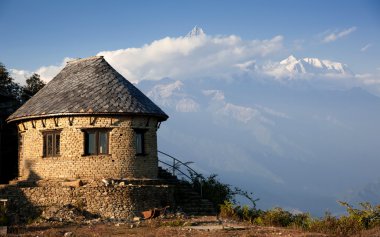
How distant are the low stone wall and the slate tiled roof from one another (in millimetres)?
3523

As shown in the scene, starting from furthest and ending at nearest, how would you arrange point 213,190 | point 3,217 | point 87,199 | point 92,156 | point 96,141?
point 213,190, point 96,141, point 92,156, point 87,199, point 3,217

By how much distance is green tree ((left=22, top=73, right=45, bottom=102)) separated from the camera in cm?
3876

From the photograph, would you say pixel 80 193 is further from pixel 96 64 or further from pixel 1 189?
pixel 96 64

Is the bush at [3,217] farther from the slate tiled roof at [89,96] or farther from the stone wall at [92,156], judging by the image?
the slate tiled roof at [89,96]

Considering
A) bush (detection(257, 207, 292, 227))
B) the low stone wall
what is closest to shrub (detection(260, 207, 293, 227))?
bush (detection(257, 207, 292, 227))

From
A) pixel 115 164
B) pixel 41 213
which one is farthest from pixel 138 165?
pixel 41 213

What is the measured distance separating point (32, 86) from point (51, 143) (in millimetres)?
12662

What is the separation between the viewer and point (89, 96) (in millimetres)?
27641

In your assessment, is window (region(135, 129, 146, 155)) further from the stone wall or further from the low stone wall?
the low stone wall

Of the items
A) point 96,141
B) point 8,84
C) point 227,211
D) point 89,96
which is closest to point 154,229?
point 227,211

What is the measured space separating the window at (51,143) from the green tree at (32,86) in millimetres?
11234

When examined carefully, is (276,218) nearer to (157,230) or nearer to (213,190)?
(157,230)

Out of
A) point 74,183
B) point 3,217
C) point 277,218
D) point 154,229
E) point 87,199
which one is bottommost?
point 154,229

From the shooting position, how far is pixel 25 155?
29016 mm
